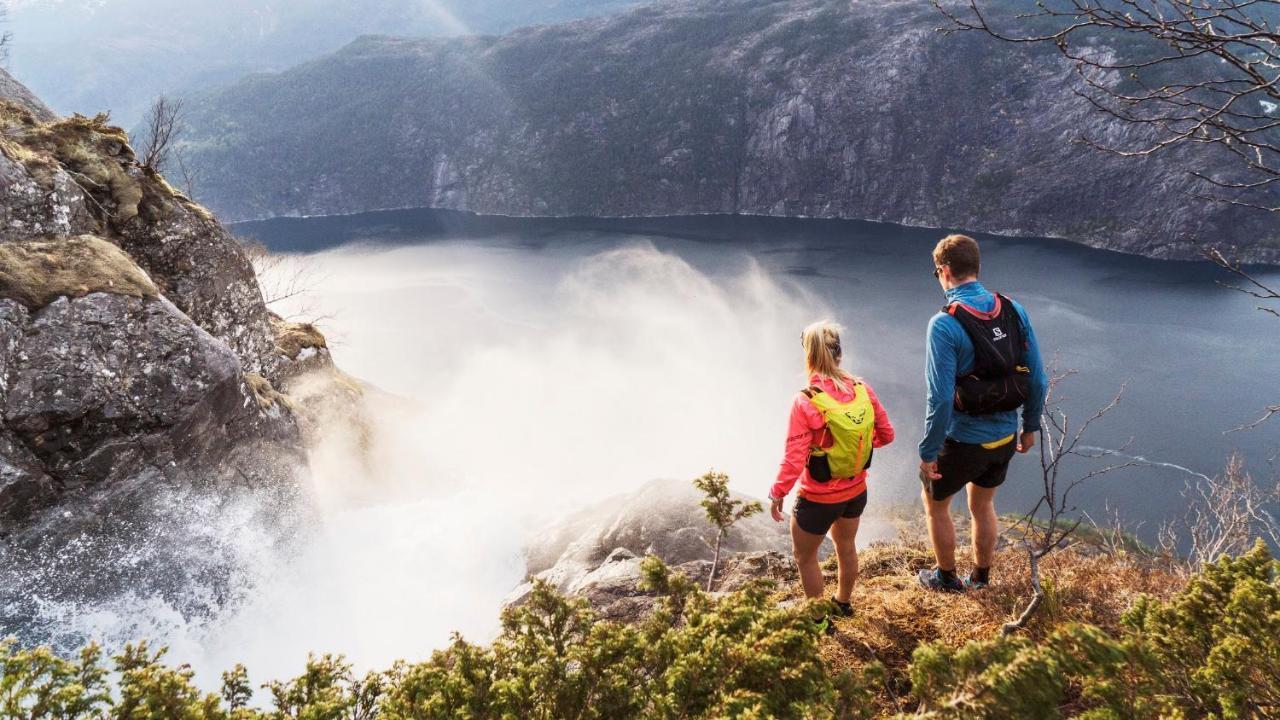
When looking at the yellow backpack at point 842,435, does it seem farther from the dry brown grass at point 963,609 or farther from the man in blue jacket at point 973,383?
the dry brown grass at point 963,609

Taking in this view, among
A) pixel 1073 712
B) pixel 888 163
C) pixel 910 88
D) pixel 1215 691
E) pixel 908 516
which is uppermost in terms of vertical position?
pixel 910 88

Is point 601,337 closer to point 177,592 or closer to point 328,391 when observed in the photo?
point 328,391

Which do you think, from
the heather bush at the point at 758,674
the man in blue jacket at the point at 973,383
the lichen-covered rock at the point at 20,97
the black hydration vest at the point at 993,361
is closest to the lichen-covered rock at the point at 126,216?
the lichen-covered rock at the point at 20,97

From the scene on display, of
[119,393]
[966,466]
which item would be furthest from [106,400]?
[966,466]

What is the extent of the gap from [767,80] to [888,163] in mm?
38500

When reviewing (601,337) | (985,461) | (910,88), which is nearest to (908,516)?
(985,461)

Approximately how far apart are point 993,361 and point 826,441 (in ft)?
4.65

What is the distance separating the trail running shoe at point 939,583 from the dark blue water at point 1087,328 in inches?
124

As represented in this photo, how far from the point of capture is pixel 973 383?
4.72m

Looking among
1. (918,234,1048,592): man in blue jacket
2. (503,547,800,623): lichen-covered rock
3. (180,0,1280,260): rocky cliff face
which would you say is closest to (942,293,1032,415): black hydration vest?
(918,234,1048,592): man in blue jacket

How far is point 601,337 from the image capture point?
2682 inches

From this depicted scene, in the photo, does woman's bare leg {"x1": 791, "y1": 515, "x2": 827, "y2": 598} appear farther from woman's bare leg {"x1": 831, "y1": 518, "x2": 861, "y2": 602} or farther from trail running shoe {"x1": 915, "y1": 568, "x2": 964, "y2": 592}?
trail running shoe {"x1": 915, "y1": 568, "x2": 964, "y2": 592}

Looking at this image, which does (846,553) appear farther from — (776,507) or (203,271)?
(203,271)

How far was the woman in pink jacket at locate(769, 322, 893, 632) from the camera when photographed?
4.59 m
